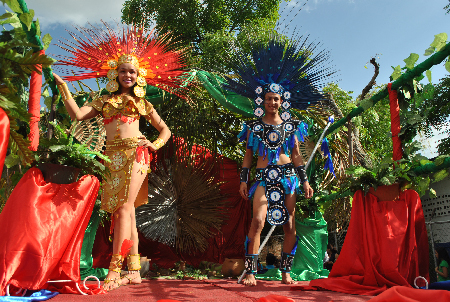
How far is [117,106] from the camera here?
2.67 m

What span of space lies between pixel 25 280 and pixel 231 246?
2892 millimetres

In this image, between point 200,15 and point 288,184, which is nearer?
point 288,184

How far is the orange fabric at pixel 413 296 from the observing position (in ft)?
4.55

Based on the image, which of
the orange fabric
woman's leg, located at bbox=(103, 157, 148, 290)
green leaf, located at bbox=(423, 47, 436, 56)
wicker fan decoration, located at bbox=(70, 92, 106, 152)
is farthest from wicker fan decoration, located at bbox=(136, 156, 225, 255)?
the orange fabric

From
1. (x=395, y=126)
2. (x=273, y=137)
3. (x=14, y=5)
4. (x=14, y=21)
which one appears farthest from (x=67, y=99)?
(x=395, y=126)

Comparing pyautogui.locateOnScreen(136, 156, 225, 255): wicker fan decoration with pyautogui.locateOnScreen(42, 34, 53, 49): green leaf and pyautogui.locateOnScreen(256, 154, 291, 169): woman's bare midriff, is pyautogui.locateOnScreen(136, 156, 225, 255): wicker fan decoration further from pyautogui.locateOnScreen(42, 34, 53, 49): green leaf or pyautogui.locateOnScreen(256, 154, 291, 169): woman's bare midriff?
pyautogui.locateOnScreen(42, 34, 53, 49): green leaf

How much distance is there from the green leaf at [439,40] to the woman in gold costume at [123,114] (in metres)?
2.08

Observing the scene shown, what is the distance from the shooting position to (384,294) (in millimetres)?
1478

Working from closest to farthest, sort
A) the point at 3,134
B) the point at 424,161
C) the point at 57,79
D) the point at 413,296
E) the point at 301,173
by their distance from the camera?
the point at 3,134, the point at 413,296, the point at 424,161, the point at 57,79, the point at 301,173

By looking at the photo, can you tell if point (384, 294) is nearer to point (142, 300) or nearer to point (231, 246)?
point (142, 300)

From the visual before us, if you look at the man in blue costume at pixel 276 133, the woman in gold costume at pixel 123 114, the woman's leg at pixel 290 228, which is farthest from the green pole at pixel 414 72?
the woman in gold costume at pixel 123 114

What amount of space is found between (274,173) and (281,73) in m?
0.98

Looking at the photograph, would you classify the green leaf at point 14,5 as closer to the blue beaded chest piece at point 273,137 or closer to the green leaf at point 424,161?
the blue beaded chest piece at point 273,137

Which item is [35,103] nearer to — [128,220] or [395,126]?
[128,220]
